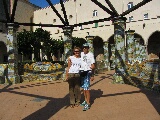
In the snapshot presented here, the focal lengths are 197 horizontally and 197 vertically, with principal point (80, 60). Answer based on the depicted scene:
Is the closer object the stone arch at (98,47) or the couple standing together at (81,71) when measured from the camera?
the couple standing together at (81,71)

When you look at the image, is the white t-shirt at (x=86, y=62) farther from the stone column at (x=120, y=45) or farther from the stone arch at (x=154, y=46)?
the stone arch at (x=154, y=46)

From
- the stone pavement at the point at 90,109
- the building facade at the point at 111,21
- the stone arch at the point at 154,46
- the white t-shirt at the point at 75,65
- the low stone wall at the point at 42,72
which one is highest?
the building facade at the point at 111,21

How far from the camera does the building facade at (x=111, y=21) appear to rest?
2920 cm

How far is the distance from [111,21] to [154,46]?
25.8ft

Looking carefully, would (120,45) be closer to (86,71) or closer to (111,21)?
(86,71)

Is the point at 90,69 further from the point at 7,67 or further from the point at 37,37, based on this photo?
the point at 37,37

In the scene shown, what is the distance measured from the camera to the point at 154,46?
102 feet

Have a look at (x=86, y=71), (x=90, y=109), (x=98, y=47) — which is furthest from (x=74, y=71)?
(x=98, y=47)

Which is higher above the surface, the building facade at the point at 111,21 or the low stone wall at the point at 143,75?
the building facade at the point at 111,21

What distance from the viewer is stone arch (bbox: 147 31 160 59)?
101 ft

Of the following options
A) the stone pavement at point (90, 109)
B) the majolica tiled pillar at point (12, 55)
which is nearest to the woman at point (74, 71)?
the stone pavement at point (90, 109)

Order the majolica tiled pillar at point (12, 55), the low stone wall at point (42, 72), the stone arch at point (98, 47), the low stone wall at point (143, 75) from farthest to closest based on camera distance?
the stone arch at point (98, 47), the low stone wall at point (42, 72), the majolica tiled pillar at point (12, 55), the low stone wall at point (143, 75)

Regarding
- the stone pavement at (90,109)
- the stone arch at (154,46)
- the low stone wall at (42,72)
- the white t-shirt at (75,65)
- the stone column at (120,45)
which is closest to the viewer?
the stone pavement at (90,109)

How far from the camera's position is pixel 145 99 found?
660 centimetres
